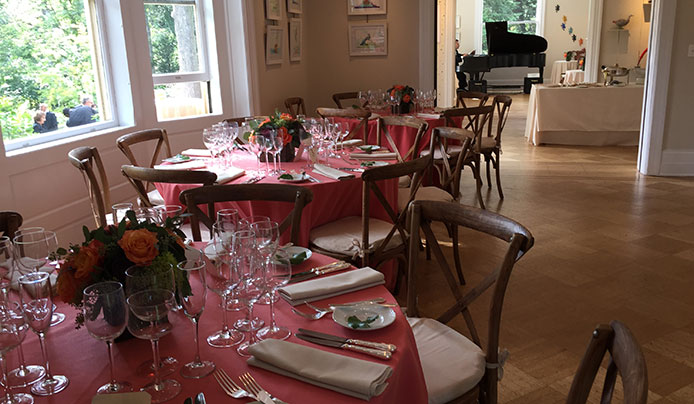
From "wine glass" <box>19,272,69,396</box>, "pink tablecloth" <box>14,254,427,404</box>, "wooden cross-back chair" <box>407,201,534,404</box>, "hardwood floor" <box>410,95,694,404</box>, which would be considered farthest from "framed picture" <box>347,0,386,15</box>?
"wine glass" <box>19,272,69,396</box>

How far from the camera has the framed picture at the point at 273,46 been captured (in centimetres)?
609

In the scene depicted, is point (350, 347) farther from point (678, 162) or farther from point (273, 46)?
point (678, 162)

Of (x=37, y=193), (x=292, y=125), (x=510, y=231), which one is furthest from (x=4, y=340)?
(x=37, y=193)

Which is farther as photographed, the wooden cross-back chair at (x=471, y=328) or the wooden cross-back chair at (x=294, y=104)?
the wooden cross-back chair at (x=294, y=104)

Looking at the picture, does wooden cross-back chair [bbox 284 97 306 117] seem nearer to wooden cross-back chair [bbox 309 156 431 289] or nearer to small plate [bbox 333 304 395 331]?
wooden cross-back chair [bbox 309 156 431 289]

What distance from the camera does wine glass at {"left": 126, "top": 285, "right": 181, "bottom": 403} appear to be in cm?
121

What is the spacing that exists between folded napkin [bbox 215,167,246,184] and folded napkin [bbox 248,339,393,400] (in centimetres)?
188

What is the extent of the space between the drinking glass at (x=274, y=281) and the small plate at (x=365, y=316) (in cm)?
15

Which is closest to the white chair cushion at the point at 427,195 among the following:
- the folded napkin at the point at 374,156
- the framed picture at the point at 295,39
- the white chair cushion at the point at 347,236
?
the folded napkin at the point at 374,156

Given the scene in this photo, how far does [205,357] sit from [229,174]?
1.97m

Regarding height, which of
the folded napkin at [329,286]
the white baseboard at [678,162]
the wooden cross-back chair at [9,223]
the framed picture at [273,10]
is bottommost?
the white baseboard at [678,162]

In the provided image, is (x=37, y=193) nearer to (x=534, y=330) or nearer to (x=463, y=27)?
(x=534, y=330)

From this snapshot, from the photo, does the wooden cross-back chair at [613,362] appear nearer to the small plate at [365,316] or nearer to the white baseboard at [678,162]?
the small plate at [365,316]

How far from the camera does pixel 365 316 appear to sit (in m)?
1.52
